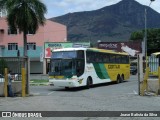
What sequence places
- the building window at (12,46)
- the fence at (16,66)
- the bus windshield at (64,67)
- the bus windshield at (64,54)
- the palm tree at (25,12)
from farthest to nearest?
the building window at (12,46) → the palm tree at (25,12) → the bus windshield at (64,54) → the bus windshield at (64,67) → the fence at (16,66)

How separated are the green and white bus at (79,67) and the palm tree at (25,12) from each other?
1930 centimetres

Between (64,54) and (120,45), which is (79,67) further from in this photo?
(120,45)

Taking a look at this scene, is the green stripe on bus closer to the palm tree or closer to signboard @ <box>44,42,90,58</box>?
the palm tree

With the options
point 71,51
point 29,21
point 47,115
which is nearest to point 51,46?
point 29,21

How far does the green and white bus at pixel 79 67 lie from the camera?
29.7 meters

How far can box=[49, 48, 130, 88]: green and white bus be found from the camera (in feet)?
97.5

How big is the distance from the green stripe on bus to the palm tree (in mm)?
20266

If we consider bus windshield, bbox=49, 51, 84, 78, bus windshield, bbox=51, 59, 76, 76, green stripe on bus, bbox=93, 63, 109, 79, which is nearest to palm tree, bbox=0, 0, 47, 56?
green stripe on bus, bbox=93, 63, 109, 79

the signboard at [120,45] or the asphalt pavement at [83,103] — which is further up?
the signboard at [120,45]

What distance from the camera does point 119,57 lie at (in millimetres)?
39719

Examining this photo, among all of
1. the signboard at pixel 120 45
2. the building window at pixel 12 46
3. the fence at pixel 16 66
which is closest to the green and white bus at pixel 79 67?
the fence at pixel 16 66

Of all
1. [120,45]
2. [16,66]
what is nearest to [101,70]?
[16,66]

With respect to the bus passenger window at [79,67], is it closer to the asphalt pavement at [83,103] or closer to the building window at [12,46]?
the asphalt pavement at [83,103]

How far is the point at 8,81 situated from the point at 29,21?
97.3 feet
